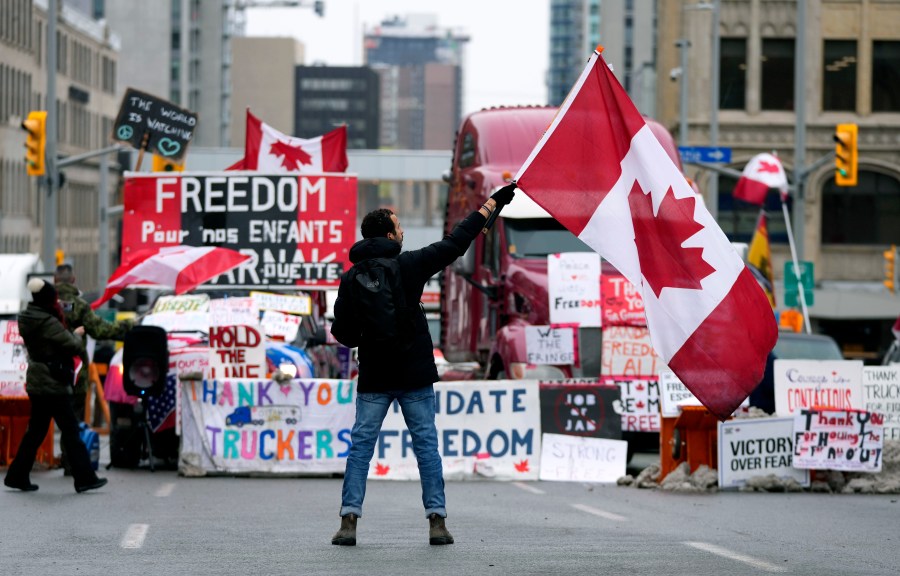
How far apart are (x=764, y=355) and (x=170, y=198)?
11.8m

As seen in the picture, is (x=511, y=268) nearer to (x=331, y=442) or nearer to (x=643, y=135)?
(x=331, y=442)

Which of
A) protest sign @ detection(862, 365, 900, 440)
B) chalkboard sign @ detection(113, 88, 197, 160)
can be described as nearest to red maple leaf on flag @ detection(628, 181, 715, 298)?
protest sign @ detection(862, 365, 900, 440)

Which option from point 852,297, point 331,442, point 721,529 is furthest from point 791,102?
point 721,529

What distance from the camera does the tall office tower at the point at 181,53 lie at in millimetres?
136375

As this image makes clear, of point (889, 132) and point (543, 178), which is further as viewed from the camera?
point (889, 132)

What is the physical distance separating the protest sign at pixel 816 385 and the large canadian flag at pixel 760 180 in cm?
1783

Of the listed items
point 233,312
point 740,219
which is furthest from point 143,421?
point 740,219

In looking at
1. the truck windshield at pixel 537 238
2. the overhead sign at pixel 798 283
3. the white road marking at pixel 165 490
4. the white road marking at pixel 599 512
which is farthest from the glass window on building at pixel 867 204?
the white road marking at pixel 599 512

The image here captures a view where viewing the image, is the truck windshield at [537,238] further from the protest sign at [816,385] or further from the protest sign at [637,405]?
the protest sign at [816,385]

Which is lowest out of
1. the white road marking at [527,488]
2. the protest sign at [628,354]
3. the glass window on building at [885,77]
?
the white road marking at [527,488]

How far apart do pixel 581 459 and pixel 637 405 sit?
40.2 inches

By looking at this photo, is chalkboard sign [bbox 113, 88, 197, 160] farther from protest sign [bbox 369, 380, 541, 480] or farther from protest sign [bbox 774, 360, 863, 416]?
protest sign [bbox 774, 360, 863, 416]

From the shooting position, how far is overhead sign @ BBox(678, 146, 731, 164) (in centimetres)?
3631

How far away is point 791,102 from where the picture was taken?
56.9m
